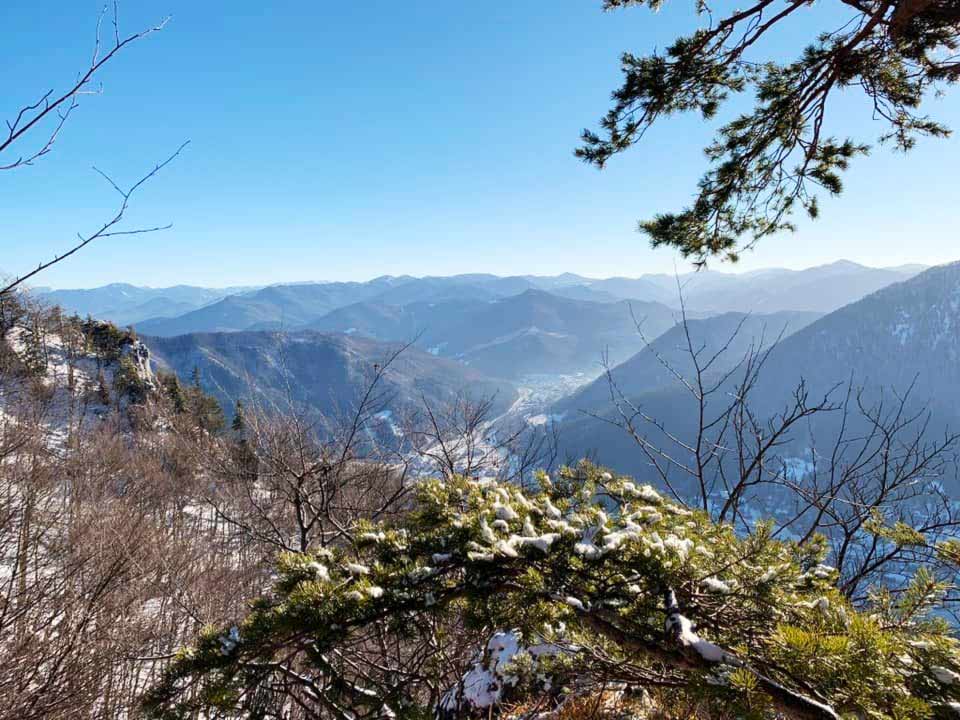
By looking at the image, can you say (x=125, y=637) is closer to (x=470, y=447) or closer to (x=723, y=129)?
(x=470, y=447)

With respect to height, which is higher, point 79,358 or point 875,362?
point 79,358

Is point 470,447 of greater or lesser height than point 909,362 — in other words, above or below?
above

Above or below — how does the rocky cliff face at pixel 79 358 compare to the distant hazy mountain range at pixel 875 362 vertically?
above

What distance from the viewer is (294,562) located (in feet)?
8.09

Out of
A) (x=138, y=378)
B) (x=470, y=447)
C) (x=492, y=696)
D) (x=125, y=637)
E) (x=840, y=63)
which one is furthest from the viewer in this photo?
(x=138, y=378)

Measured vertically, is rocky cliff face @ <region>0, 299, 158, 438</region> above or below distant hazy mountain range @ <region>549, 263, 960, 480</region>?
above

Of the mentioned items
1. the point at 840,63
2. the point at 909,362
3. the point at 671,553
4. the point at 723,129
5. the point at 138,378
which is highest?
the point at 840,63

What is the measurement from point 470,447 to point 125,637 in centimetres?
922

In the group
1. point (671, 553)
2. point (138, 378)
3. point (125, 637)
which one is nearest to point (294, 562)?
point (671, 553)

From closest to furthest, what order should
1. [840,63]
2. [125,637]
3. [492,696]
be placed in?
[492,696]
[840,63]
[125,637]

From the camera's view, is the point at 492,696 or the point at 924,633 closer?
the point at 924,633

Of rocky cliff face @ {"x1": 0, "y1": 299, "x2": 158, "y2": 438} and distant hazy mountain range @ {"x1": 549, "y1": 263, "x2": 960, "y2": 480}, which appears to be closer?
rocky cliff face @ {"x1": 0, "y1": 299, "x2": 158, "y2": 438}

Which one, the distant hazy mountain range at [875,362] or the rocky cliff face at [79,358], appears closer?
the rocky cliff face at [79,358]

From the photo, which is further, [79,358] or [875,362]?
[875,362]
